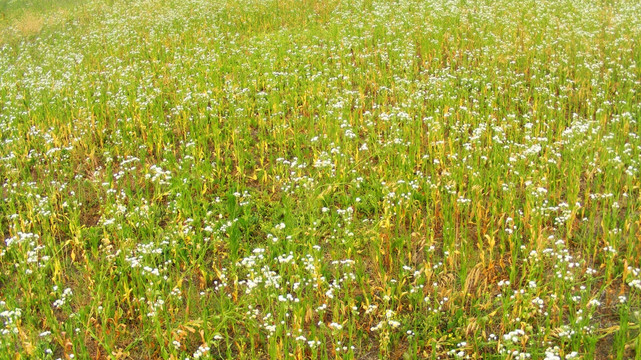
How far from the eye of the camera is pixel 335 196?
6.56 metres

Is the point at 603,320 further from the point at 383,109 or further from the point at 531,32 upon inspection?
the point at 531,32

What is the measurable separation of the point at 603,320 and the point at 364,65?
709 centimetres

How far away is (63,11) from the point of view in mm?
17703

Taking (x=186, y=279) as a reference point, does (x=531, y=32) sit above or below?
above

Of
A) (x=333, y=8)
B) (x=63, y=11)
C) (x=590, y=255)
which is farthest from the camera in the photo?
(x=63, y=11)

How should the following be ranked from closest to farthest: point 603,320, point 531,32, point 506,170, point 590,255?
1. point 603,320
2. point 590,255
3. point 506,170
4. point 531,32

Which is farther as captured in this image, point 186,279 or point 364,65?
point 364,65

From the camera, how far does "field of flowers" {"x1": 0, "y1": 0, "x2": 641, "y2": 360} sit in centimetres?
457

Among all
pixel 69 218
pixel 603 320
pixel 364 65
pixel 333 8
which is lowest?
pixel 603 320

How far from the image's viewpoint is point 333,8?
14992 mm

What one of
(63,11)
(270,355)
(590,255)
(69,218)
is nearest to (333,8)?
(63,11)

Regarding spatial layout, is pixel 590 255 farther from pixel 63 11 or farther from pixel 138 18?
pixel 63 11

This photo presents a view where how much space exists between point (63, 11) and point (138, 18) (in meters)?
4.34

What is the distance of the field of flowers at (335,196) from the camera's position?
457cm
